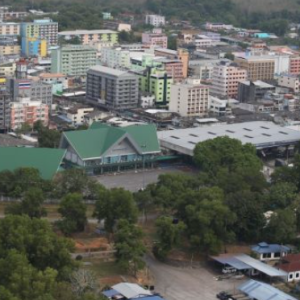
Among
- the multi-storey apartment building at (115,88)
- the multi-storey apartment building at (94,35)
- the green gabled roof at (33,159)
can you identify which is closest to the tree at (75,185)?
the green gabled roof at (33,159)

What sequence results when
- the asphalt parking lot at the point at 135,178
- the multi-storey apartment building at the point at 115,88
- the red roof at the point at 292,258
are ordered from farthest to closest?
1. the multi-storey apartment building at the point at 115,88
2. the asphalt parking lot at the point at 135,178
3. the red roof at the point at 292,258

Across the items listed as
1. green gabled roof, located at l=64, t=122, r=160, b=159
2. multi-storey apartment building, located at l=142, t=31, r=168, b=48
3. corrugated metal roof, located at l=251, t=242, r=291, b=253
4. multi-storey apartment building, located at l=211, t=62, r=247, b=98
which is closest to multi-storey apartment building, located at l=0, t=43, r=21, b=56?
multi-storey apartment building, located at l=142, t=31, r=168, b=48

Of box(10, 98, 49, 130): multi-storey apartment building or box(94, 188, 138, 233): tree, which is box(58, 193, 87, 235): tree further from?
box(10, 98, 49, 130): multi-storey apartment building

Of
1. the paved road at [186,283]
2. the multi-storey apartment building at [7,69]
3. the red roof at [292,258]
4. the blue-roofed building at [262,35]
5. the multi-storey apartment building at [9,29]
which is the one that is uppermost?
the multi-storey apartment building at [9,29]

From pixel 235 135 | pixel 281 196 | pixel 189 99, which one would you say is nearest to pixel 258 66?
pixel 189 99

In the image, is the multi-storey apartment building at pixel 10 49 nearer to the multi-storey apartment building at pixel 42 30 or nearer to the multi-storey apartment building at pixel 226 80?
the multi-storey apartment building at pixel 42 30

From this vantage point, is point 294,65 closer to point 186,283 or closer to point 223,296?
point 186,283
